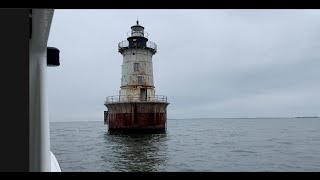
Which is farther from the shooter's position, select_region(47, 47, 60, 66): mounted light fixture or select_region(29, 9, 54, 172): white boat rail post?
select_region(47, 47, 60, 66): mounted light fixture

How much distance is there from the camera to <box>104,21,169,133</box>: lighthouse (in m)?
36.3

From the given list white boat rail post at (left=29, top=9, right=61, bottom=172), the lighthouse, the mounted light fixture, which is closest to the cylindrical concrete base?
the lighthouse

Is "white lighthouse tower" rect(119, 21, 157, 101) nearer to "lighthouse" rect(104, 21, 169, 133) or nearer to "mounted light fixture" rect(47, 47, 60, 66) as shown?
"lighthouse" rect(104, 21, 169, 133)

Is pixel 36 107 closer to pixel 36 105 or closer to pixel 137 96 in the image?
pixel 36 105

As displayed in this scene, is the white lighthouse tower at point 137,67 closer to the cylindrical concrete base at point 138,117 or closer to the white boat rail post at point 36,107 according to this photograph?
the cylindrical concrete base at point 138,117

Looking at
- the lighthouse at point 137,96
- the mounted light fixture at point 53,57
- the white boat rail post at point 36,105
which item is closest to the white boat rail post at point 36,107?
the white boat rail post at point 36,105

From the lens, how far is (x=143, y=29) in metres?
40.8

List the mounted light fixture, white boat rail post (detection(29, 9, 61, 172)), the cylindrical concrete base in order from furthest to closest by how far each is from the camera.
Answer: the cylindrical concrete base → the mounted light fixture → white boat rail post (detection(29, 9, 61, 172))

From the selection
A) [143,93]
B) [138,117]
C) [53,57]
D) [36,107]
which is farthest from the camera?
[143,93]

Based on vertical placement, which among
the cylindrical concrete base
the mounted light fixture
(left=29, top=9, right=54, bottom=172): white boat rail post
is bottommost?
the cylindrical concrete base

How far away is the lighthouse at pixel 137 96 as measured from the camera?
36.3m

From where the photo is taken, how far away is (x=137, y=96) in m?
37.8

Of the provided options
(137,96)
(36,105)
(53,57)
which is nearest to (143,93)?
(137,96)
